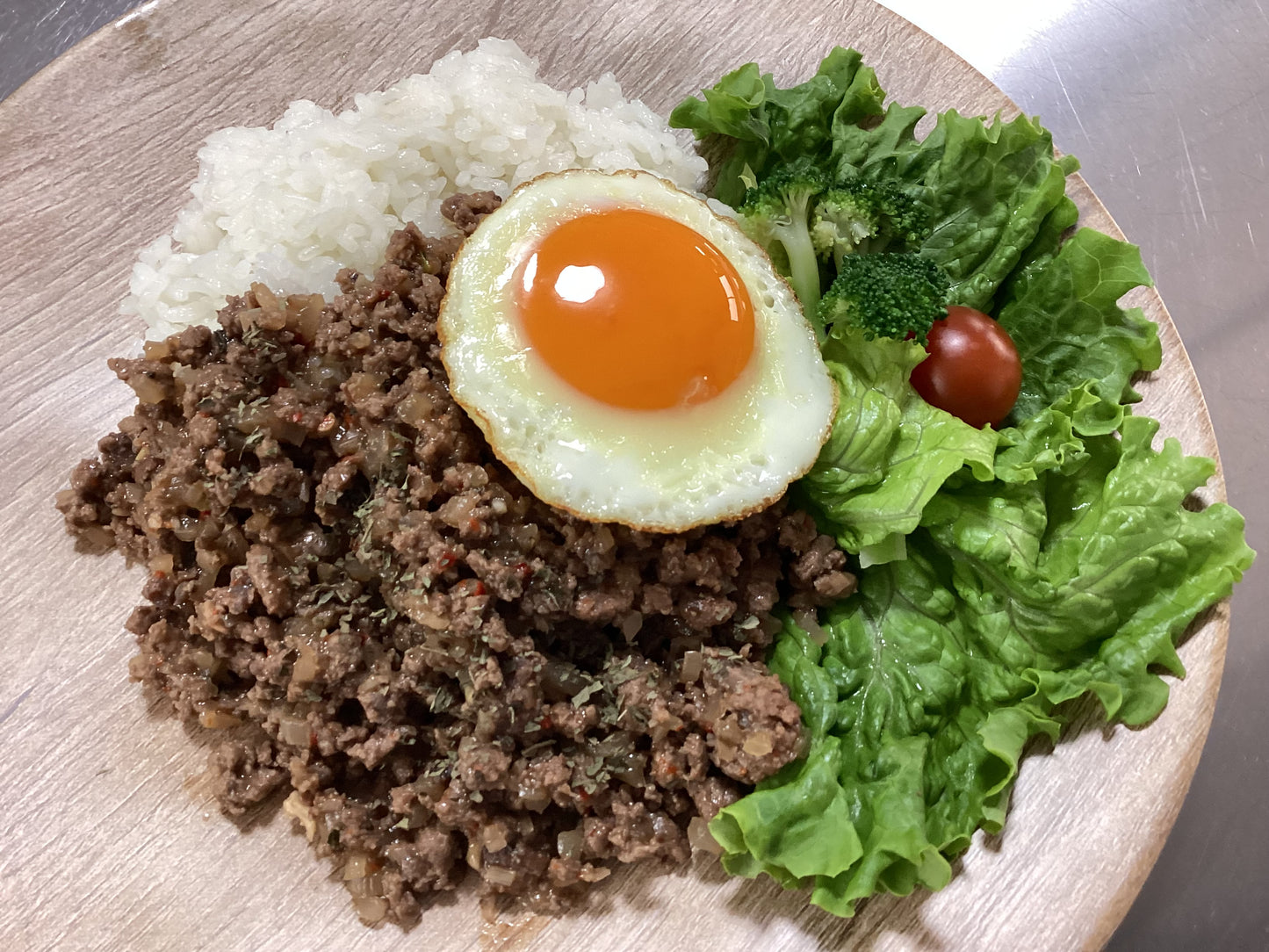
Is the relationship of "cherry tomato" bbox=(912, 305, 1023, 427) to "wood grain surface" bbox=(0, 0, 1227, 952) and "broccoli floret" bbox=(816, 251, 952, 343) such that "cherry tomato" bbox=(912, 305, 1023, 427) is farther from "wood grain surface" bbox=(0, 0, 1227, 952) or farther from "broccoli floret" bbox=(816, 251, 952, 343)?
"wood grain surface" bbox=(0, 0, 1227, 952)

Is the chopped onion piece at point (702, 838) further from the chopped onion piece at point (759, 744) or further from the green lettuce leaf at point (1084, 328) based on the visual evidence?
the green lettuce leaf at point (1084, 328)

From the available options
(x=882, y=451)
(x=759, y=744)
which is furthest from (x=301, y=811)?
(x=882, y=451)

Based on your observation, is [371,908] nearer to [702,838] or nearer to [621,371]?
[702,838]

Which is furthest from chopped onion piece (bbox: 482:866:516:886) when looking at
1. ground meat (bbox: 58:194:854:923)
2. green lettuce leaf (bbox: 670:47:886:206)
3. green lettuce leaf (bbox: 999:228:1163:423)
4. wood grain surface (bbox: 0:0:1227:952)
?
green lettuce leaf (bbox: 670:47:886:206)

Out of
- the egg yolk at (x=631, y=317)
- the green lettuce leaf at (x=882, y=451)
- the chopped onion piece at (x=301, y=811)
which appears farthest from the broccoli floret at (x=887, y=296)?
the chopped onion piece at (x=301, y=811)

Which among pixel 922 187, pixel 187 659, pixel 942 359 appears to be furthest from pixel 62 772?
pixel 922 187
